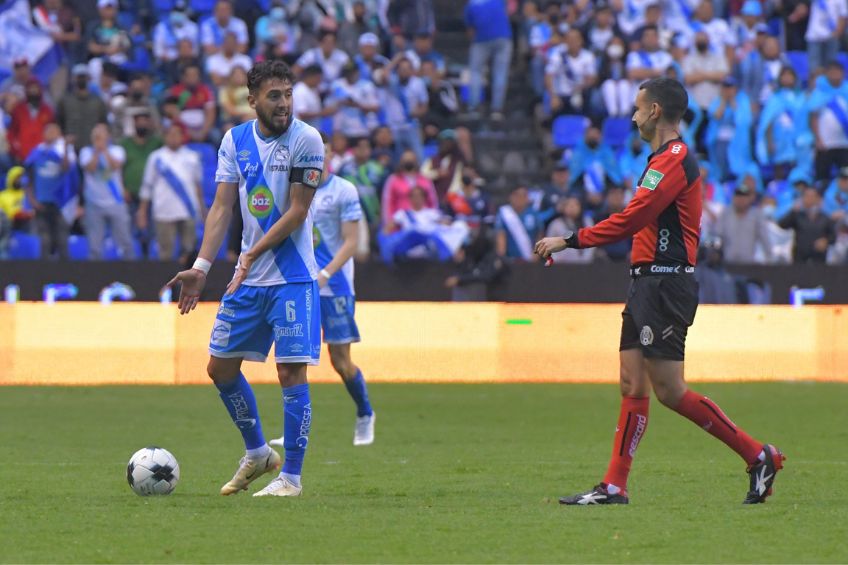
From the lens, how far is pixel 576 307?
20438 millimetres

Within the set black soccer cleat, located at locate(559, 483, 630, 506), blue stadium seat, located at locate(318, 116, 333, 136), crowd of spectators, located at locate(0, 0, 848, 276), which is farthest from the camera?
blue stadium seat, located at locate(318, 116, 333, 136)

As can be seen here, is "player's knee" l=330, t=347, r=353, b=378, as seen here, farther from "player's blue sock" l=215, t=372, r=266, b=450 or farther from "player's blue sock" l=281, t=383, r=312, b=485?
"player's blue sock" l=281, t=383, r=312, b=485

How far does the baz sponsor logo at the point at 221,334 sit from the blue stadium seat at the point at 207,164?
13.1 m

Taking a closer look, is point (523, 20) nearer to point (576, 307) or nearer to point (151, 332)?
point (576, 307)

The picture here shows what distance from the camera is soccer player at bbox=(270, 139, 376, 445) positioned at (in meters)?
13.6

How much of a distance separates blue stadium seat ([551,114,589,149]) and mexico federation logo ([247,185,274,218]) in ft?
53.2

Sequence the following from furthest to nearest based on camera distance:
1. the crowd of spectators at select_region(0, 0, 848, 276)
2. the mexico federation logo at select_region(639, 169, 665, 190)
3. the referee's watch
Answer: the crowd of spectators at select_region(0, 0, 848, 276)
the mexico federation logo at select_region(639, 169, 665, 190)
the referee's watch

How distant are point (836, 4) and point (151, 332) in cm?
1341

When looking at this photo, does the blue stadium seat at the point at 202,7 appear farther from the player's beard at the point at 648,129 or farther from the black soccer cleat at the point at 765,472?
the black soccer cleat at the point at 765,472

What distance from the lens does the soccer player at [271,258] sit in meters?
9.30

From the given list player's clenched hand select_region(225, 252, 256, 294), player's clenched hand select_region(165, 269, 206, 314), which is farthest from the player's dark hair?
player's clenched hand select_region(165, 269, 206, 314)

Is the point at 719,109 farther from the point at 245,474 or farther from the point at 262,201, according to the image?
the point at 245,474

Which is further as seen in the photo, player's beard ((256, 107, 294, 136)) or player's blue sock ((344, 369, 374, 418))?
player's blue sock ((344, 369, 374, 418))

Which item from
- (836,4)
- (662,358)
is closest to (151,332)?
(662,358)
